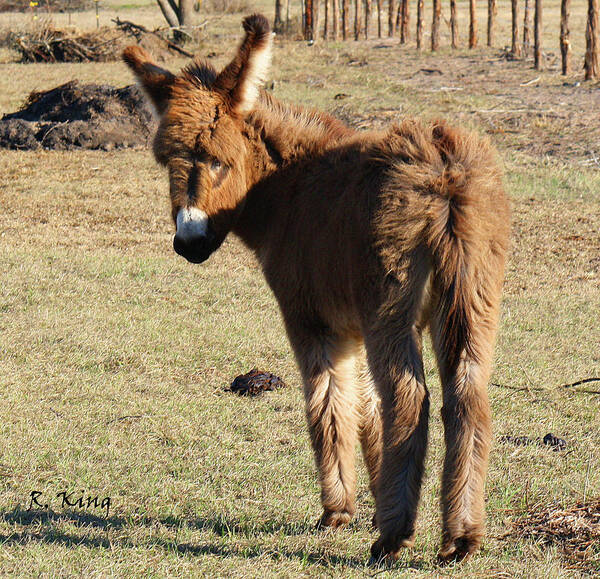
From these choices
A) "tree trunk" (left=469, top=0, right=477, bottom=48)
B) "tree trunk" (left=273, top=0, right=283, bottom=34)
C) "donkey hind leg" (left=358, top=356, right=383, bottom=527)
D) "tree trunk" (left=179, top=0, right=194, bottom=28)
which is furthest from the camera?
"tree trunk" (left=273, top=0, right=283, bottom=34)

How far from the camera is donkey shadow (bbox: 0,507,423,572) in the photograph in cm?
381

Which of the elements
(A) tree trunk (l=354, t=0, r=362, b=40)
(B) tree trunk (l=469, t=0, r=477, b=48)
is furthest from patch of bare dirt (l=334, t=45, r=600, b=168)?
(A) tree trunk (l=354, t=0, r=362, b=40)

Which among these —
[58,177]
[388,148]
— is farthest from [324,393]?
[58,177]

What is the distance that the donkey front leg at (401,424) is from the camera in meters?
3.22

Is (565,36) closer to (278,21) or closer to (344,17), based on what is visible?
(344,17)

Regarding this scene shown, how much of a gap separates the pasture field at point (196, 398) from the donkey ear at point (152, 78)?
2147mm

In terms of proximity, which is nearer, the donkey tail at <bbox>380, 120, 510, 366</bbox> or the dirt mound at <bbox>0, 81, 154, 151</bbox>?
the donkey tail at <bbox>380, 120, 510, 366</bbox>

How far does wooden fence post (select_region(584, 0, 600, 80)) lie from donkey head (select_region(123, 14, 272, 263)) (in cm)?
1608

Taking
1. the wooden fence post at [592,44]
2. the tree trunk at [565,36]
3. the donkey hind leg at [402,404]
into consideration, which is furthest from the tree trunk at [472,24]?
the donkey hind leg at [402,404]

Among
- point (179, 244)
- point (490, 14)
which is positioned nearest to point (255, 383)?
point (179, 244)

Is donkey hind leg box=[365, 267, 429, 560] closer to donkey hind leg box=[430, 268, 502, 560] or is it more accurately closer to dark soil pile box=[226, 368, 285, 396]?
donkey hind leg box=[430, 268, 502, 560]

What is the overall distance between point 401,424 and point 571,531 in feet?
4.59

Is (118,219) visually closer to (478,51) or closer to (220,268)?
(220,268)

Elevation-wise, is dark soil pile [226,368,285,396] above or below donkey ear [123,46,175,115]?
below
